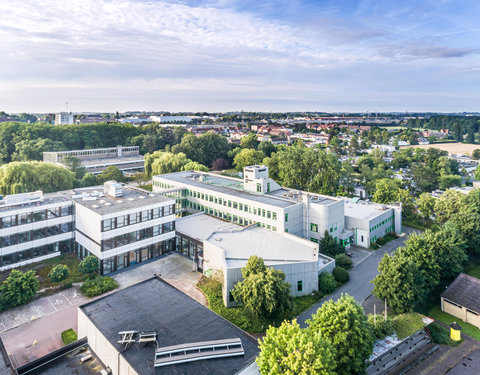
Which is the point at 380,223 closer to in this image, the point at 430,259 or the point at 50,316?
the point at 430,259

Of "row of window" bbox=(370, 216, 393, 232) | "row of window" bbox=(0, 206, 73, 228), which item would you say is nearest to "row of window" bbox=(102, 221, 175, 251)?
"row of window" bbox=(0, 206, 73, 228)

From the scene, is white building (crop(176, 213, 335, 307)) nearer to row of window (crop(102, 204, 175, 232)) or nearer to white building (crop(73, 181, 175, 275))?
white building (crop(73, 181, 175, 275))

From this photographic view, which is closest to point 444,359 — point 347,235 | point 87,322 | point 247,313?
point 247,313

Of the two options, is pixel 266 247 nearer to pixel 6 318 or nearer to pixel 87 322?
pixel 87 322

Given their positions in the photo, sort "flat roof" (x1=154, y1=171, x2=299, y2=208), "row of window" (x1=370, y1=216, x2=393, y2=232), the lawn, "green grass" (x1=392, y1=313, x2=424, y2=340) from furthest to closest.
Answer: "row of window" (x1=370, y1=216, x2=393, y2=232)
"flat roof" (x1=154, y1=171, x2=299, y2=208)
the lawn
"green grass" (x1=392, y1=313, x2=424, y2=340)

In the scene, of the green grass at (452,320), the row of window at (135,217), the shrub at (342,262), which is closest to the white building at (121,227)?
the row of window at (135,217)

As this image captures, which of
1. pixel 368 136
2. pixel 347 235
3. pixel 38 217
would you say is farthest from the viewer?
pixel 368 136

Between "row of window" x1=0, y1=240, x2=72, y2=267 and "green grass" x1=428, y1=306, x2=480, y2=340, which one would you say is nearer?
"green grass" x1=428, y1=306, x2=480, y2=340
